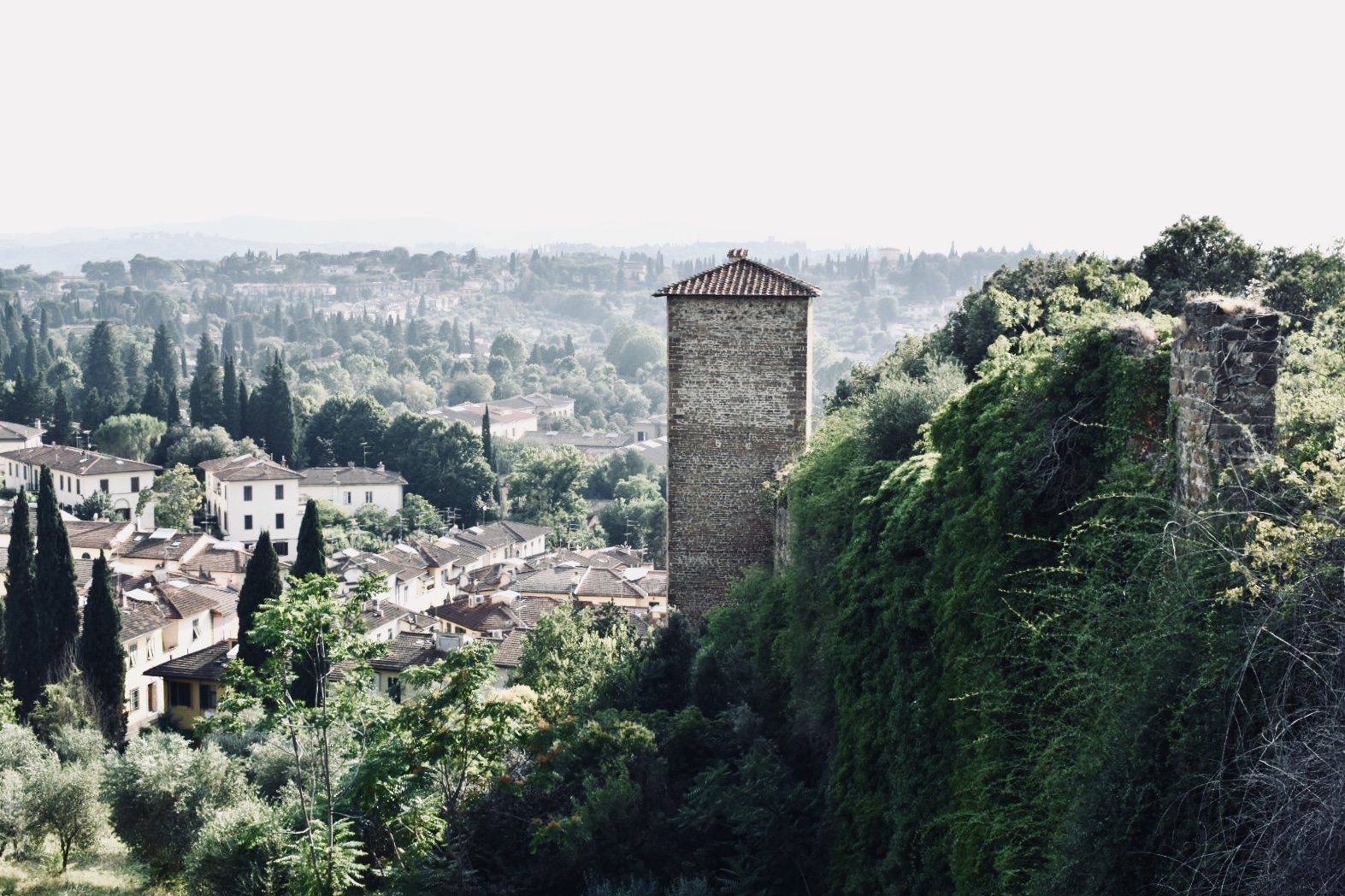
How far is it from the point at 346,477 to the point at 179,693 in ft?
98.5

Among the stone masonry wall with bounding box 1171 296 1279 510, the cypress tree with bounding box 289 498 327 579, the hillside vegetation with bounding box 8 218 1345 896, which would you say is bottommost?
the cypress tree with bounding box 289 498 327 579

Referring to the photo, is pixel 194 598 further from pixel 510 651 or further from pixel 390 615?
pixel 510 651

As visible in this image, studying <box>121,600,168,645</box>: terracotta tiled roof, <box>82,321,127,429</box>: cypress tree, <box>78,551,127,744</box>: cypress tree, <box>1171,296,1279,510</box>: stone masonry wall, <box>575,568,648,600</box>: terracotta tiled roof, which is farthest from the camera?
<box>82,321,127,429</box>: cypress tree

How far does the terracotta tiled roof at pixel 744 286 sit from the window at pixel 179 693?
70.0 feet

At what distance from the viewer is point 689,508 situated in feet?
53.5

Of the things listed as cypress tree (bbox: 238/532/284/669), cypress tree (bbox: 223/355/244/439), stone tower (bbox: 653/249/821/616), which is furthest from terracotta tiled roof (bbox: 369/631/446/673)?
cypress tree (bbox: 223/355/244/439)

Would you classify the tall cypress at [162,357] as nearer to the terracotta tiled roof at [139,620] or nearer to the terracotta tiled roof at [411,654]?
the terracotta tiled roof at [139,620]

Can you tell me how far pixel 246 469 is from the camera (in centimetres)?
5497

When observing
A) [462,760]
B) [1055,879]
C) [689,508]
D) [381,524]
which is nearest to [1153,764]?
[1055,879]

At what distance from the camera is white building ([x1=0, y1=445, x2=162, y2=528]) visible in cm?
5606

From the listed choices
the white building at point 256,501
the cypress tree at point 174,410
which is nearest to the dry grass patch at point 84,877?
the white building at point 256,501

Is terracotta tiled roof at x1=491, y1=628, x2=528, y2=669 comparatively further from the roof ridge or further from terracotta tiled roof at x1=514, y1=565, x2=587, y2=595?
the roof ridge

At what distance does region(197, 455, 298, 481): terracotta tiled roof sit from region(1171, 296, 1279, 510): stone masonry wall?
52.3 metres

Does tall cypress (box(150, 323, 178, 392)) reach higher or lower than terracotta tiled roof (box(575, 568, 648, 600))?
higher
